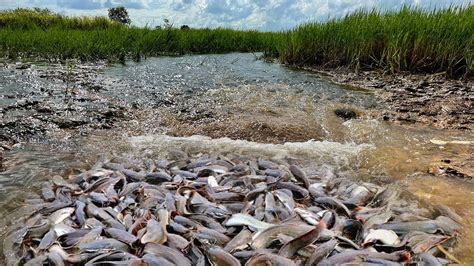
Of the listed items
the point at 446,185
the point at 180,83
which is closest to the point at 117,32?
the point at 180,83

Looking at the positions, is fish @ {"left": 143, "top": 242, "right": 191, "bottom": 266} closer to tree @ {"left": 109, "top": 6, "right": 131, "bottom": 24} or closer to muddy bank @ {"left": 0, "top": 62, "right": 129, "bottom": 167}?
muddy bank @ {"left": 0, "top": 62, "right": 129, "bottom": 167}

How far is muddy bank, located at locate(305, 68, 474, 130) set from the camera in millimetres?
7230

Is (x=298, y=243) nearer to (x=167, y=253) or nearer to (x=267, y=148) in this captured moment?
(x=167, y=253)

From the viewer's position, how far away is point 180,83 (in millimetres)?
10180

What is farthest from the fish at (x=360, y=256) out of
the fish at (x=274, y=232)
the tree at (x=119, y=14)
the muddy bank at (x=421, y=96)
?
the tree at (x=119, y=14)

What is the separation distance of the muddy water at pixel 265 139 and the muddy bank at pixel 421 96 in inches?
15.3

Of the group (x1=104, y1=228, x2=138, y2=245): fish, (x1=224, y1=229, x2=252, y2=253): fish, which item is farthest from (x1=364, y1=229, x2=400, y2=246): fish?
(x1=104, y1=228, x2=138, y2=245): fish

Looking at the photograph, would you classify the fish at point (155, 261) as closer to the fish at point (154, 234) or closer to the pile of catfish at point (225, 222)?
the pile of catfish at point (225, 222)

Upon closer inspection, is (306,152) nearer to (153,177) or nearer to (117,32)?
(153,177)

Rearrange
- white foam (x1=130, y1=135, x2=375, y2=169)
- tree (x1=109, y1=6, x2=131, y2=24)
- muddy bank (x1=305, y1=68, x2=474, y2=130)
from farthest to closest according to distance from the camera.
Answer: tree (x1=109, y1=6, x2=131, y2=24) < muddy bank (x1=305, y1=68, x2=474, y2=130) < white foam (x1=130, y1=135, x2=375, y2=169)

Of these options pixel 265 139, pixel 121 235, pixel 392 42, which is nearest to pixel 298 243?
pixel 121 235

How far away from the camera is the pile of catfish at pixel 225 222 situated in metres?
2.88

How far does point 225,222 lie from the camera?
Result: 3.32 meters

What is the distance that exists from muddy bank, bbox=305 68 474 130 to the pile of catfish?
11.7 feet
